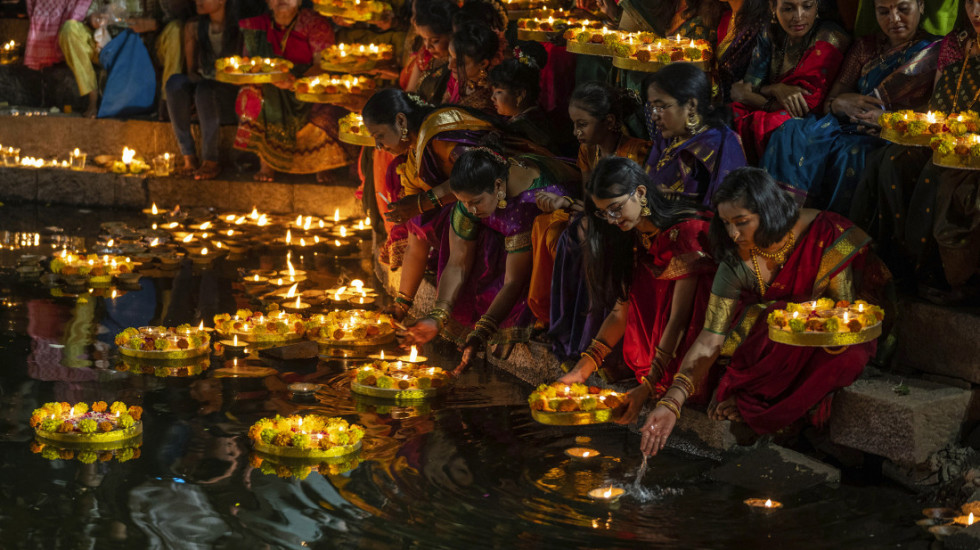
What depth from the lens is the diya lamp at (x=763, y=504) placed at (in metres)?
4.54

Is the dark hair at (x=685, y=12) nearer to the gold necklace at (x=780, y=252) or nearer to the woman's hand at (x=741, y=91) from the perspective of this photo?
the woman's hand at (x=741, y=91)

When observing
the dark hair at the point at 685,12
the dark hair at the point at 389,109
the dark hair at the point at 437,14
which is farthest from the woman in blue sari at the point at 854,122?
the dark hair at the point at 437,14

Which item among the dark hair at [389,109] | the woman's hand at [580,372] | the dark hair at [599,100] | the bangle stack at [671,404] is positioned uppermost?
the dark hair at [599,100]

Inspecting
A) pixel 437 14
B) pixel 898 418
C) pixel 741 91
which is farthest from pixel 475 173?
pixel 898 418

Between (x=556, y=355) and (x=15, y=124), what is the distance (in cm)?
680

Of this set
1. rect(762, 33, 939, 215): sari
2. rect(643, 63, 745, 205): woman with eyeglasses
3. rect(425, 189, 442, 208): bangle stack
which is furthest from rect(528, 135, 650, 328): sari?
rect(425, 189, 442, 208): bangle stack

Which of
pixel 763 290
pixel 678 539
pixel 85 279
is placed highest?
pixel 763 290

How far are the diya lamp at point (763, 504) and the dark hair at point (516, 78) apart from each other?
9.49ft

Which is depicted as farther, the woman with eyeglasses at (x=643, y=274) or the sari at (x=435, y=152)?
the sari at (x=435, y=152)

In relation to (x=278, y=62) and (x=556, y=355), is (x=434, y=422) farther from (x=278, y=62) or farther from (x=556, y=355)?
(x=278, y=62)

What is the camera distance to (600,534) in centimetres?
430

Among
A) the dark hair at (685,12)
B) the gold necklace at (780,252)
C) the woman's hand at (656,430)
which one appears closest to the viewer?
the woman's hand at (656,430)

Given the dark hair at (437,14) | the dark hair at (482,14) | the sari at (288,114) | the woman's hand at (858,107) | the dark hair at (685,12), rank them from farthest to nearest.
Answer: the sari at (288,114)
the dark hair at (437,14)
the dark hair at (482,14)
the dark hair at (685,12)
the woman's hand at (858,107)

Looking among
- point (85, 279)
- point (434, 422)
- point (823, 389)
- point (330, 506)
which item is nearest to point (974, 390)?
point (823, 389)
